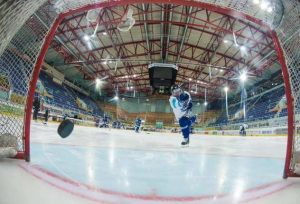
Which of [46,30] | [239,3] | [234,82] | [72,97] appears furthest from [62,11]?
[234,82]

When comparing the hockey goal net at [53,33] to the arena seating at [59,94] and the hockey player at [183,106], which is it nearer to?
the hockey player at [183,106]

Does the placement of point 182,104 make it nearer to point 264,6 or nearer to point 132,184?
point 264,6

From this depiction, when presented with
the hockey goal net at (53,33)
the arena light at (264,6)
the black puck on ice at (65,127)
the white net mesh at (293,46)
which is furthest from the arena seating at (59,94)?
the white net mesh at (293,46)

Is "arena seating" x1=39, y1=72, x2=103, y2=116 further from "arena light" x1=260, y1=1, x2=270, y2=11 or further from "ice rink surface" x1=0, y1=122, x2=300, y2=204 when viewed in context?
"arena light" x1=260, y1=1, x2=270, y2=11

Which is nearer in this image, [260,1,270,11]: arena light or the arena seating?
[260,1,270,11]: arena light

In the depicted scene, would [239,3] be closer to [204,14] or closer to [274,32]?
[274,32]

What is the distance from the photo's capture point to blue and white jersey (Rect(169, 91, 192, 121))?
547 cm

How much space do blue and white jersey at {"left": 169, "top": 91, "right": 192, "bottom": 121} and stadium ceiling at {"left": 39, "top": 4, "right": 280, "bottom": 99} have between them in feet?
31.3

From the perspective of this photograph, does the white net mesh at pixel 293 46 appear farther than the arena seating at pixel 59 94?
No

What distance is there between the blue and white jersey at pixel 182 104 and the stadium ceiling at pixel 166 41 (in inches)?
376

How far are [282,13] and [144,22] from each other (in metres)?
15.4

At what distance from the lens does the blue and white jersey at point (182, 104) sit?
5473mm

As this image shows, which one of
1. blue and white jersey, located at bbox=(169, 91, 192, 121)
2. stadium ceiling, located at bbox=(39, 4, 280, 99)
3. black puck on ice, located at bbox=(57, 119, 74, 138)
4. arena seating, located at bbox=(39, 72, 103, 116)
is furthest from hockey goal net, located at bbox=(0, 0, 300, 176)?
arena seating, located at bbox=(39, 72, 103, 116)

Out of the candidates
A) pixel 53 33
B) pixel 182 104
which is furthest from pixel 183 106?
pixel 53 33
